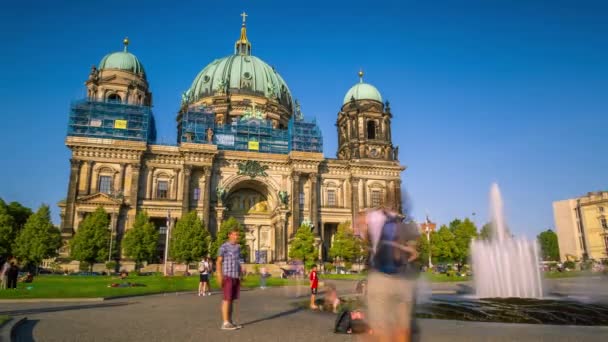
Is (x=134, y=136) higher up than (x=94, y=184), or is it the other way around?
(x=134, y=136)

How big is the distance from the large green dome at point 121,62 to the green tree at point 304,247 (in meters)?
36.5

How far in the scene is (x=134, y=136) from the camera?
55.7m

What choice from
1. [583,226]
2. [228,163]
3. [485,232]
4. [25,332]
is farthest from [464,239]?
[25,332]

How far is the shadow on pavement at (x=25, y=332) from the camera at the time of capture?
7.26m

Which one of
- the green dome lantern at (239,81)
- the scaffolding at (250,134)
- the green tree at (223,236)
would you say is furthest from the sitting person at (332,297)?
the green dome lantern at (239,81)

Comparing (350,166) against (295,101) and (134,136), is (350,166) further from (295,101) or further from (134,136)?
(134,136)

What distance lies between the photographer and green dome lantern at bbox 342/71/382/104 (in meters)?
68.4

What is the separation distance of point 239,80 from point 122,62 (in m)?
19.3

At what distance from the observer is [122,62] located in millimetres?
62344

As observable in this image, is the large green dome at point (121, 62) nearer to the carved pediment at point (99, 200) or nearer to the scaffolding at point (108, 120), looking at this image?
the scaffolding at point (108, 120)

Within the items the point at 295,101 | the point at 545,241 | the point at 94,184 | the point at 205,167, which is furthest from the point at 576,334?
the point at 545,241

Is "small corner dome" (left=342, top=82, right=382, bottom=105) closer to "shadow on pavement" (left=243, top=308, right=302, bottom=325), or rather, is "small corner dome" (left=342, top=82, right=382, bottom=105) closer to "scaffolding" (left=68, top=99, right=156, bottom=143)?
"scaffolding" (left=68, top=99, right=156, bottom=143)

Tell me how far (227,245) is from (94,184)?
49.1 meters

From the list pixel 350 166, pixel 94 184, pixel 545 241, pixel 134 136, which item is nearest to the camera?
pixel 94 184
